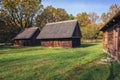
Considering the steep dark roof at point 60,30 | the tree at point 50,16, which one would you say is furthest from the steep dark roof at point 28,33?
the tree at point 50,16

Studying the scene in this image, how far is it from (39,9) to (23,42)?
1910cm

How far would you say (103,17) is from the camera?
268 ft

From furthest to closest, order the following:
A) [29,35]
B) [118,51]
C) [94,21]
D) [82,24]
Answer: [94,21] < [82,24] < [29,35] < [118,51]

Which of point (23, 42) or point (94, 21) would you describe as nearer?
point (23, 42)

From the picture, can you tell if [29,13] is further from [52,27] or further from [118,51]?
[118,51]

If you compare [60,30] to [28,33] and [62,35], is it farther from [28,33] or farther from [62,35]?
[28,33]

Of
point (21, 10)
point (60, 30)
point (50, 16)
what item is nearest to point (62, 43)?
point (60, 30)

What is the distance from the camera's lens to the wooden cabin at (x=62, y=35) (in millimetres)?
39213

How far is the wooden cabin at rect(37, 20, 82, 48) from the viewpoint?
129ft

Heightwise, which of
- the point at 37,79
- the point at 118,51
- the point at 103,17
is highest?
the point at 103,17

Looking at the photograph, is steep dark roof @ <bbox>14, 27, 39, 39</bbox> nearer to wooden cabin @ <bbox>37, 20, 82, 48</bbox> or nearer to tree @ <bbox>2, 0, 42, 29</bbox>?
wooden cabin @ <bbox>37, 20, 82, 48</bbox>

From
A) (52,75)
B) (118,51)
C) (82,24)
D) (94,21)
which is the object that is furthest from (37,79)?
(94,21)

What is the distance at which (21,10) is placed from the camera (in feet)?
207

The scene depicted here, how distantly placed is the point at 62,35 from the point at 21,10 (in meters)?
28.1
